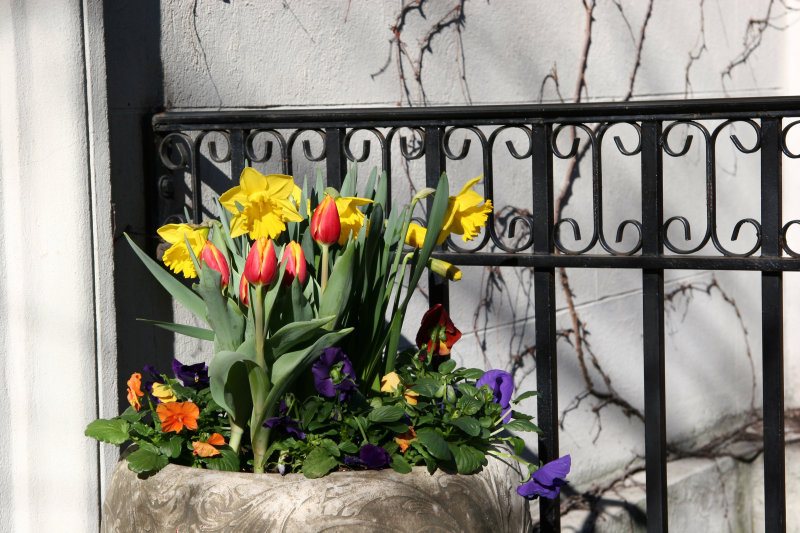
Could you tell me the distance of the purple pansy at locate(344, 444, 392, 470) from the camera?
47.4 inches

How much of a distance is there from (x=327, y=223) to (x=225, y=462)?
0.37 meters

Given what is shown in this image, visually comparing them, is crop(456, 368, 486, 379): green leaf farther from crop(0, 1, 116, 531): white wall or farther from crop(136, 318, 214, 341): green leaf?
crop(0, 1, 116, 531): white wall

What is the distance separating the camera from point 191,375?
4.64 ft

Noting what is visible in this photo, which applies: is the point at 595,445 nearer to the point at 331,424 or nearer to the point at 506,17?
the point at 506,17

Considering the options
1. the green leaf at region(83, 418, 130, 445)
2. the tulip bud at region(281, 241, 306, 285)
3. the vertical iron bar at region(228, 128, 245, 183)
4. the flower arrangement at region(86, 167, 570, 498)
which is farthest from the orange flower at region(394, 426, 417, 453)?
the vertical iron bar at region(228, 128, 245, 183)

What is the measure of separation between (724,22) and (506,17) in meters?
1.38

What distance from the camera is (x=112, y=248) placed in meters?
1.77

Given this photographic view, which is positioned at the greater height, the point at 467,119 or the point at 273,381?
the point at 467,119

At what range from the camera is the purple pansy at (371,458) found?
3.95 ft

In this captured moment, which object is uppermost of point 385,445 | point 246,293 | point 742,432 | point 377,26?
point 377,26

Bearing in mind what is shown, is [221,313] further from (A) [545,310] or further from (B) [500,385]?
(A) [545,310]

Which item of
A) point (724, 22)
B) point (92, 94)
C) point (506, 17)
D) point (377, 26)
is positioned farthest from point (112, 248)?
point (724, 22)

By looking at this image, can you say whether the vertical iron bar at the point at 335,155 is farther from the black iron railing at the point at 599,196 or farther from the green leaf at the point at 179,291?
the green leaf at the point at 179,291

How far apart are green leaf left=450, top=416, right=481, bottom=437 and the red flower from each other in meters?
0.24
